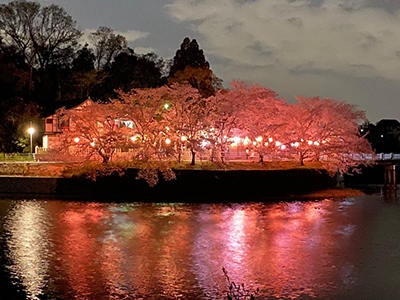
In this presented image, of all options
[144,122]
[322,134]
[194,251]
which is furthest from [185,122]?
[194,251]

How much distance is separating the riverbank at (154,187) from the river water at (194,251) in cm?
334

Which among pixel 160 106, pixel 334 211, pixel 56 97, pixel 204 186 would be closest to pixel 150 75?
pixel 56 97

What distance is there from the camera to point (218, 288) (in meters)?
13.8

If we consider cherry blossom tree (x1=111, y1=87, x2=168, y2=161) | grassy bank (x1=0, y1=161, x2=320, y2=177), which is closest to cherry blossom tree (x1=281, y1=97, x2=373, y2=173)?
grassy bank (x1=0, y1=161, x2=320, y2=177)

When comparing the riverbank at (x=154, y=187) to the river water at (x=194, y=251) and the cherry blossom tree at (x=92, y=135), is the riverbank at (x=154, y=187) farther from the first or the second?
the river water at (x=194, y=251)

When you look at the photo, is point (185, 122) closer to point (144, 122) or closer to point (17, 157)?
point (144, 122)

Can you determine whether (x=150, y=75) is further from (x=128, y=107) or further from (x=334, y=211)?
(x=334, y=211)

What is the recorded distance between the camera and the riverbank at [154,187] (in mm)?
32906

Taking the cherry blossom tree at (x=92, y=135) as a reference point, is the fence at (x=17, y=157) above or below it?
below

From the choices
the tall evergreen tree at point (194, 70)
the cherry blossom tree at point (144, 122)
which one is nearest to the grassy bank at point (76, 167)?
the cherry blossom tree at point (144, 122)

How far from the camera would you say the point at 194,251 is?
1828 cm

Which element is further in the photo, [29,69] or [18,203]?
[29,69]

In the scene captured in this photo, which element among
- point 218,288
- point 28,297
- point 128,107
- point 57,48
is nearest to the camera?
point 28,297

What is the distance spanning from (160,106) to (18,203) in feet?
41.5
